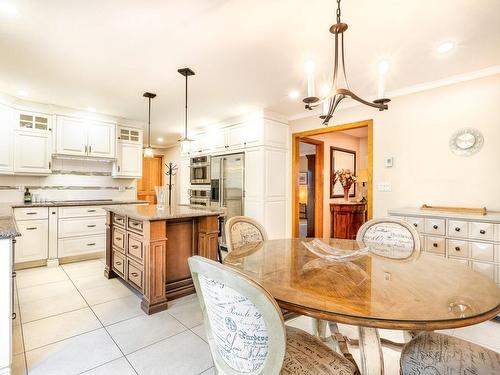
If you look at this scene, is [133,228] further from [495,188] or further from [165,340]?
[495,188]

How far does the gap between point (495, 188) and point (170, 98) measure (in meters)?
4.04

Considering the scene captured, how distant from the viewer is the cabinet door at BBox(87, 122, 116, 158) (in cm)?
446

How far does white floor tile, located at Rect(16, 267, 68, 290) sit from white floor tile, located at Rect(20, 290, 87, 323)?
62 centimetres

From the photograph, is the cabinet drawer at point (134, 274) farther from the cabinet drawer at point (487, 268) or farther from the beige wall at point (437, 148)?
the cabinet drawer at point (487, 268)

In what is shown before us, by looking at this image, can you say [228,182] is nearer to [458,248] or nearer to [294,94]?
[294,94]

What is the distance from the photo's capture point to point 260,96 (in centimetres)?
366

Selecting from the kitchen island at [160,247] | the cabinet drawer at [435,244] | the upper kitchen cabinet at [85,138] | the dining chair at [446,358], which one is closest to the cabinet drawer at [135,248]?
the kitchen island at [160,247]

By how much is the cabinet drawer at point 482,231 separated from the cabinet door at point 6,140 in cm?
560

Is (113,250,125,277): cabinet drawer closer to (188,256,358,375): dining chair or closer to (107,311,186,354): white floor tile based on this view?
(107,311,186,354): white floor tile

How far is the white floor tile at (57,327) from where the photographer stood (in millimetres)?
2008

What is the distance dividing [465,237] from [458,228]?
0.31 feet

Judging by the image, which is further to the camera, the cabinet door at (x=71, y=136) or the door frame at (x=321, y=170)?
the cabinet door at (x=71, y=136)

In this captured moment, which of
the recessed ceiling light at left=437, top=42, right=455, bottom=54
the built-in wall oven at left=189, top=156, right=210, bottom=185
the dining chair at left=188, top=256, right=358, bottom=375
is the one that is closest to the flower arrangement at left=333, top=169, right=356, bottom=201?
the built-in wall oven at left=189, top=156, right=210, bottom=185

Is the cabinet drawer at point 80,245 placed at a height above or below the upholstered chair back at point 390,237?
below
